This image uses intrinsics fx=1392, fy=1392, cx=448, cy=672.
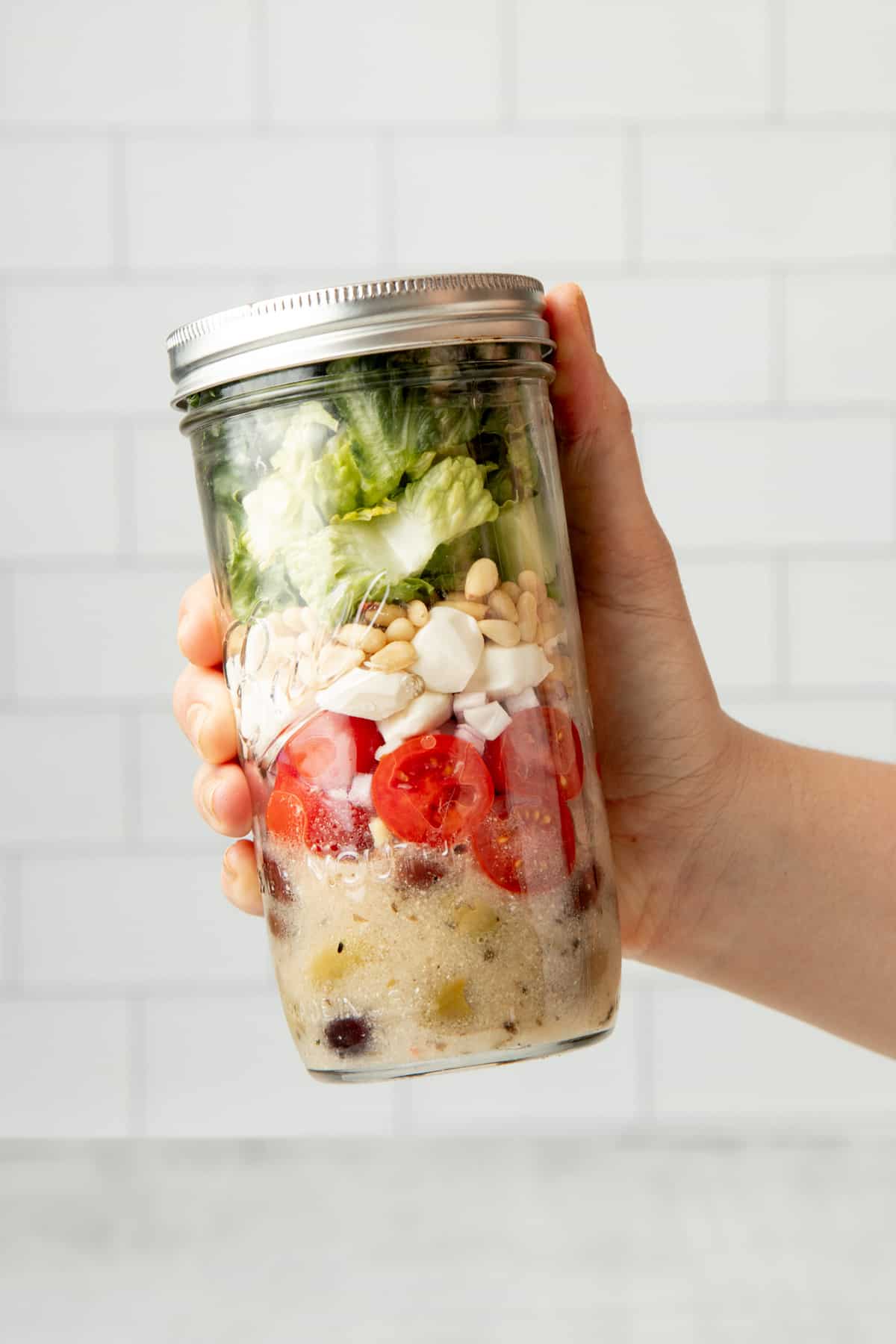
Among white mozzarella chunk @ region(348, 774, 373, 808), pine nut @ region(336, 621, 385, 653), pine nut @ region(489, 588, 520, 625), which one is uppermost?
pine nut @ region(489, 588, 520, 625)

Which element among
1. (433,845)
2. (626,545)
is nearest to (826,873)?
(626,545)

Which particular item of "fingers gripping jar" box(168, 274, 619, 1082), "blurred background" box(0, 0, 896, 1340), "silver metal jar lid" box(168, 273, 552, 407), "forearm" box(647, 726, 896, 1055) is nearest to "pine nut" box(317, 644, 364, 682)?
"fingers gripping jar" box(168, 274, 619, 1082)

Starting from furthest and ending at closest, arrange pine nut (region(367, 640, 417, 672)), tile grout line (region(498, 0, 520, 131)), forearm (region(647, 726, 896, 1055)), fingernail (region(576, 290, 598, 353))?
tile grout line (region(498, 0, 520, 131)) → forearm (region(647, 726, 896, 1055)) → fingernail (region(576, 290, 598, 353)) → pine nut (region(367, 640, 417, 672))

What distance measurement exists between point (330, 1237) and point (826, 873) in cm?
64

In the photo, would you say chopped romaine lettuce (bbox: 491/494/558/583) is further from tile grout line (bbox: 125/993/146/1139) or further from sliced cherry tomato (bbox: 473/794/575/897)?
tile grout line (bbox: 125/993/146/1139)

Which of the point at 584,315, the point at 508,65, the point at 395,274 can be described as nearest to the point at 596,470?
the point at 584,315

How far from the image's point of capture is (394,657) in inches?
21.9

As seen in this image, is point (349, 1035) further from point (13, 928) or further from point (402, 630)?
point (13, 928)

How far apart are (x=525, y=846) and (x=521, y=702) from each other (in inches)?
2.4

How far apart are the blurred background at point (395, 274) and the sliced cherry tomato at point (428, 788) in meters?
0.82

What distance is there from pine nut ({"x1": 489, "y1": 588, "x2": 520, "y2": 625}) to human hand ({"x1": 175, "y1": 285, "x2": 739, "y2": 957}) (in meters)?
0.18

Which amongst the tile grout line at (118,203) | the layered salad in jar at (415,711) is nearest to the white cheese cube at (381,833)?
the layered salad in jar at (415,711)

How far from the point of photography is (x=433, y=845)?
569 mm

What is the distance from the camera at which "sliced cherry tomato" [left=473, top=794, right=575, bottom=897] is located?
577mm
